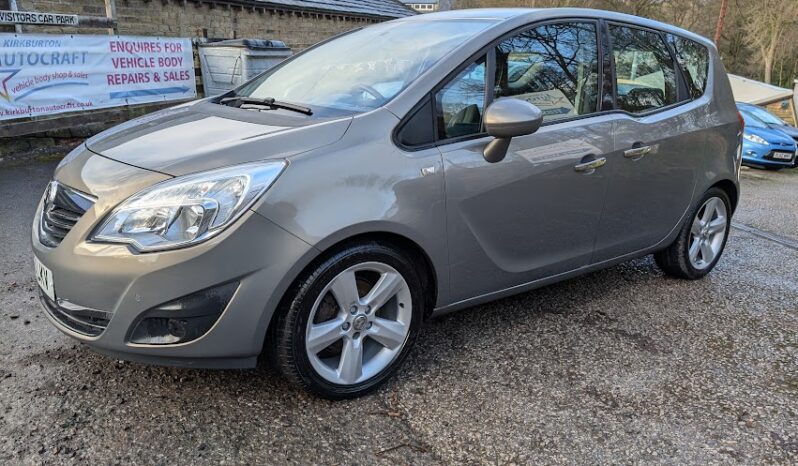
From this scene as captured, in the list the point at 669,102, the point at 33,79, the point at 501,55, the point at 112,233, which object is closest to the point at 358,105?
the point at 501,55

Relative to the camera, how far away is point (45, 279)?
2.56m

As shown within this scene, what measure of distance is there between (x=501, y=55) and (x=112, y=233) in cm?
197

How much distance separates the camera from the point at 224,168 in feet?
7.87

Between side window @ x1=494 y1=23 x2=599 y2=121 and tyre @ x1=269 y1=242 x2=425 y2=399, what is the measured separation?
1082 mm

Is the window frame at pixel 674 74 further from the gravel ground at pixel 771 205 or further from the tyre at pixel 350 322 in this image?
the gravel ground at pixel 771 205

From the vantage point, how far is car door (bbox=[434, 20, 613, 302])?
2906mm

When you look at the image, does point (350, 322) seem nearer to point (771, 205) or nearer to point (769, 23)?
point (771, 205)

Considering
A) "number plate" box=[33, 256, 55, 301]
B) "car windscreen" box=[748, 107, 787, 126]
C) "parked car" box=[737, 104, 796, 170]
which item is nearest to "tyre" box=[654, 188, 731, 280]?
"number plate" box=[33, 256, 55, 301]

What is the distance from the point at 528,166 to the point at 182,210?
1.64 meters

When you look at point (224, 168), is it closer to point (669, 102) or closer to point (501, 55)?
point (501, 55)

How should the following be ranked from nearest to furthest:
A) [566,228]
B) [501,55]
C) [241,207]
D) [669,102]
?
1. [241,207]
2. [501,55]
3. [566,228]
4. [669,102]

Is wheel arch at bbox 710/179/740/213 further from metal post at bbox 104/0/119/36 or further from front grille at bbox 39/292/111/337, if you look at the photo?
metal post at bbox 104/0/119/36

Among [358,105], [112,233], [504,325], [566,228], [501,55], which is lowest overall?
[504,325]

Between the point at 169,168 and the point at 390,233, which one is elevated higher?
the point at 169,168
